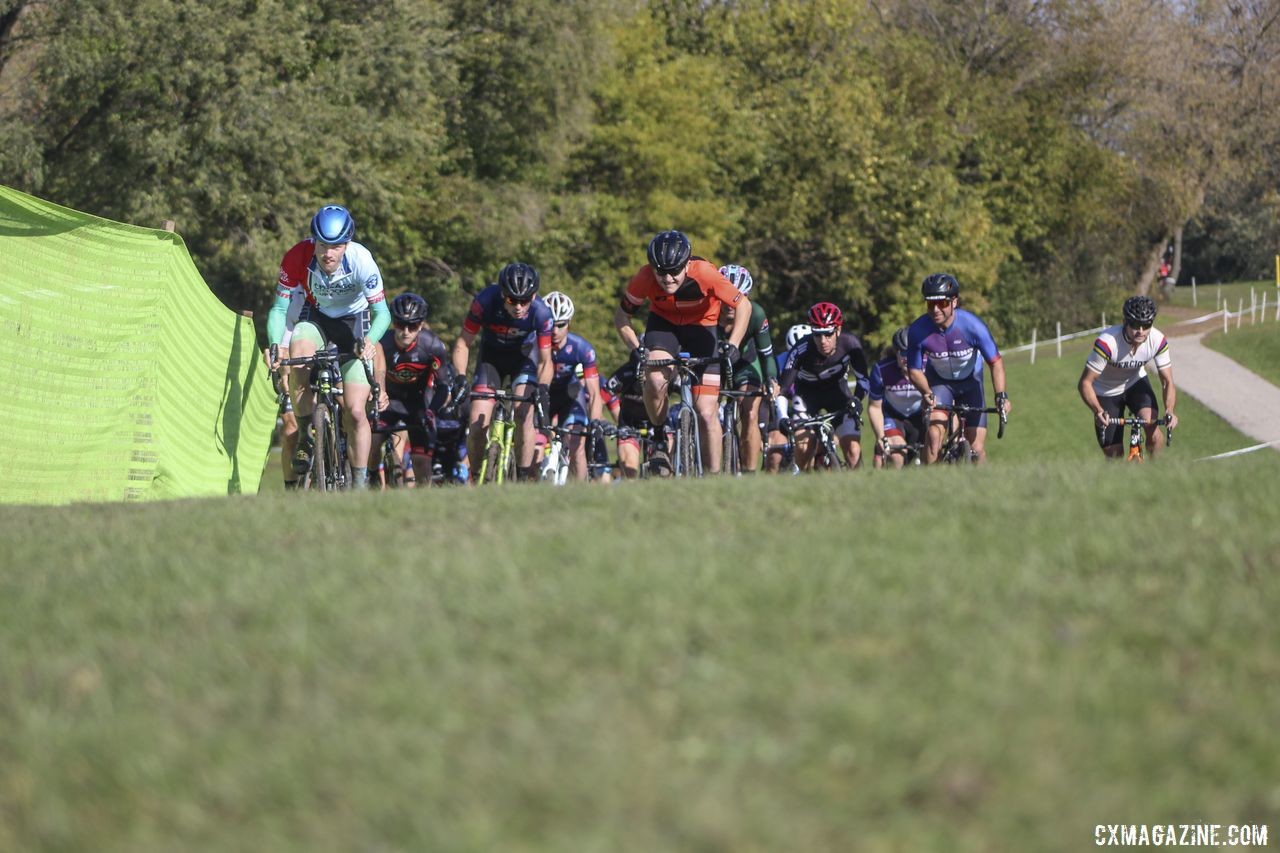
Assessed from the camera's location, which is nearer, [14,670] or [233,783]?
[233,783]

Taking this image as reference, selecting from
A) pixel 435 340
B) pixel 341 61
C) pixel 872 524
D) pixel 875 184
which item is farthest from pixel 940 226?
pixel 872 524

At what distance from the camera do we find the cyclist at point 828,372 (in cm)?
1650

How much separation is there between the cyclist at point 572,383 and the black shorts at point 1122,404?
4.90 metres

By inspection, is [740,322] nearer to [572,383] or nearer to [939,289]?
[572,383]

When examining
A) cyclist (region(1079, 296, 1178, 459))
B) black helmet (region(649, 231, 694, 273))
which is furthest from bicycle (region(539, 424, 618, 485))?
cyclist (region(1079, 296, 1178, 459))

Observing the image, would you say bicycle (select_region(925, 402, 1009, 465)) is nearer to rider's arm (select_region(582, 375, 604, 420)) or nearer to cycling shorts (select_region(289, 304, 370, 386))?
rider's arm (select_region(582, 375, 604, 420))

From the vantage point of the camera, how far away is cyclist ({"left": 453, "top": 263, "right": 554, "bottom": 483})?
45.6 feet

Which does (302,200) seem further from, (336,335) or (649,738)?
(649,738)

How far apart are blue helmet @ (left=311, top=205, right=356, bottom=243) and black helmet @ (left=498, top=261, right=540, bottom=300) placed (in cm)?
140

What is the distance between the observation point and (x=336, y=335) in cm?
1373

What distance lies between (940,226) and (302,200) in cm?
3166

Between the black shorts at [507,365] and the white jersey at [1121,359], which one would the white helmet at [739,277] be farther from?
the white jersey at [1121,359]

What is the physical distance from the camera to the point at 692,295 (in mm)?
14055

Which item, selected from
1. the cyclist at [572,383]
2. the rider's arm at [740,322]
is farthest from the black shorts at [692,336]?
the cyclist at [572,383]
